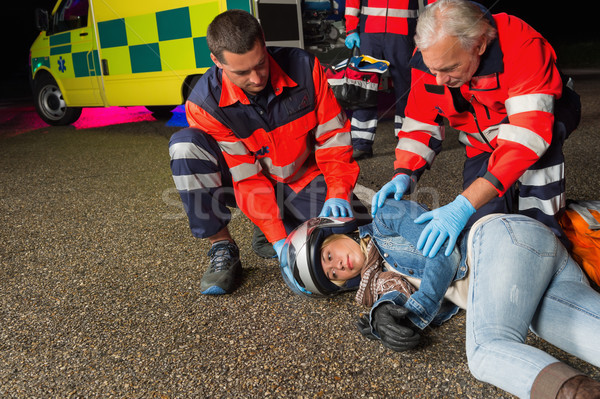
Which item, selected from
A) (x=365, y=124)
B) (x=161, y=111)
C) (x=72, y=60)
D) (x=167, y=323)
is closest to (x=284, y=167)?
(x=167, y=323)

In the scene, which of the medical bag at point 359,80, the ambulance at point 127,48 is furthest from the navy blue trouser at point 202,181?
the ambulance at point 127,48

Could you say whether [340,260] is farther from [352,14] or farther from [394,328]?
[352,14]

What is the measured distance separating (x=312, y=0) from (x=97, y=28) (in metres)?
2.31

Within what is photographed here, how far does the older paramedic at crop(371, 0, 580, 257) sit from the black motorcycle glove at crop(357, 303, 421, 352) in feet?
0.69

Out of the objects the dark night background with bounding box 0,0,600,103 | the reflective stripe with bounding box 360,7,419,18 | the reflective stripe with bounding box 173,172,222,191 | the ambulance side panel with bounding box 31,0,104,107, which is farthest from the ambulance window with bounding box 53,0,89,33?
the dark night background with bounding box 0,0,600,103

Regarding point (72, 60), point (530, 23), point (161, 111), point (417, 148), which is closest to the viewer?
point (417, 148)

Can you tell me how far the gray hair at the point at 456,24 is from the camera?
1479 mm

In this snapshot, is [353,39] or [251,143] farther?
[353,39]

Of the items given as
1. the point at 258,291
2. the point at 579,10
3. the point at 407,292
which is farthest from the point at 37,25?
the point at 579,10

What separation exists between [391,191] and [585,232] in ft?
2.25

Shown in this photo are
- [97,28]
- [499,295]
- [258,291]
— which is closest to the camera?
[499,295]

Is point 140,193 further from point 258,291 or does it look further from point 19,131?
point 19,131

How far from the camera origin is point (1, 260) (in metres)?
2.30

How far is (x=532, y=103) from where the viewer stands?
5.05ft
